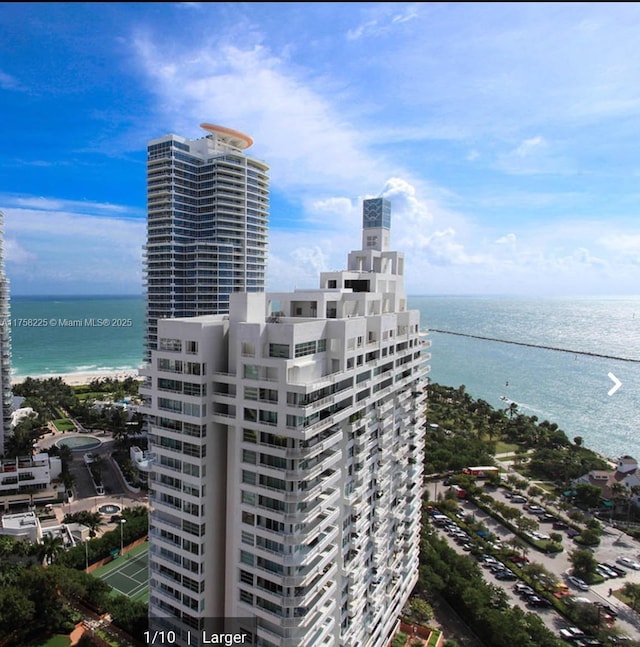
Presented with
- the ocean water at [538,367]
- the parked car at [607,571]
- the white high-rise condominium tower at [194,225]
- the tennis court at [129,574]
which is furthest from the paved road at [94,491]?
the ocean water at [538,367]

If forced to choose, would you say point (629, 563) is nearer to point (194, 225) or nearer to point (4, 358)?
point (194, 225)

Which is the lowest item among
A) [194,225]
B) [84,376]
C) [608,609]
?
[84,376]

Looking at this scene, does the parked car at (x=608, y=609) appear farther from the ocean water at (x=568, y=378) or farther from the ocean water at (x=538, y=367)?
the ocean water at (x=538, y=367)

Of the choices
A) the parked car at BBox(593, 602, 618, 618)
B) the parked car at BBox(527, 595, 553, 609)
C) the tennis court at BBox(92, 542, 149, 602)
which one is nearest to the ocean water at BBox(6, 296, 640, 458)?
the parked car at BBox(593, 602, 618, 618)

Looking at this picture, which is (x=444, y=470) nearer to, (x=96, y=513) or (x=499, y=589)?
(x=499, y=589)

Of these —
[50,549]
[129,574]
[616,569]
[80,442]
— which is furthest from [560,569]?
[80,442]

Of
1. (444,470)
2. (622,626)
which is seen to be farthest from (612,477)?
(622,626)
